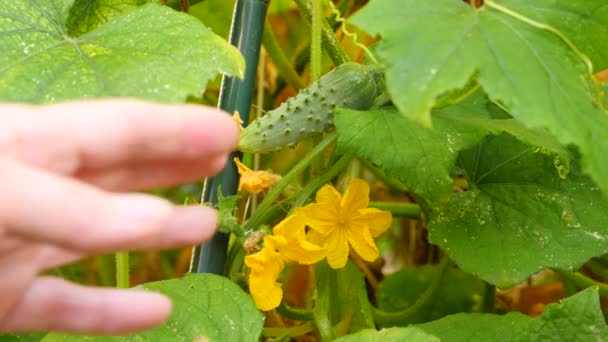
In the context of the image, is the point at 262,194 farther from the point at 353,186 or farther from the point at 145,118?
the point at 145,118

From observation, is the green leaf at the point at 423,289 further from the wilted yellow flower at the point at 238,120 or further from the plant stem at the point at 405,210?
the wilted yellow flower at the point at 238,120

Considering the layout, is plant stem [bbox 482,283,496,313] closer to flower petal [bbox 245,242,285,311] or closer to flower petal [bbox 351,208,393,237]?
flower petal [bbox 351,208,393,237]

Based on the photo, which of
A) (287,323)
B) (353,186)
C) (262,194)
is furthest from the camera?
(287,323)

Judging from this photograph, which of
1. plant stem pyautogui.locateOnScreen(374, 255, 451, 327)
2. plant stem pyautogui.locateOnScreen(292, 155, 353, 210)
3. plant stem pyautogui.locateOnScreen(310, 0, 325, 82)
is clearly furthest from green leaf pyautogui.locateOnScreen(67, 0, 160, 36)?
plant stem pyautogui.locateOnScreen(374, 255, 451, 327)

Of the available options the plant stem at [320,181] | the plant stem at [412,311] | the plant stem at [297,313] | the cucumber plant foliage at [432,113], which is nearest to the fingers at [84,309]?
the cucumber plant foliage at [432,113]

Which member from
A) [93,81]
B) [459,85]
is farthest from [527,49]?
[93,81]

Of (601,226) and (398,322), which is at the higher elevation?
(601,226)
